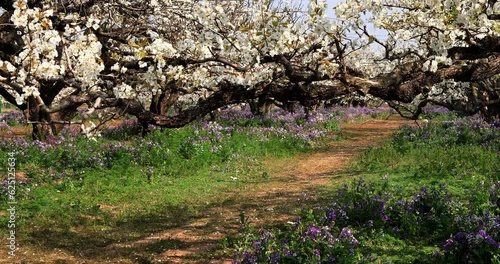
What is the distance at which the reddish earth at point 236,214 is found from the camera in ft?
25.4

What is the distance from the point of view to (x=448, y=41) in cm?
634

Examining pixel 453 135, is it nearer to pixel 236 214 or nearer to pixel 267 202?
pixel 267 202

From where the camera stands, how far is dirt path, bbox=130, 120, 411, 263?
8.16 metres

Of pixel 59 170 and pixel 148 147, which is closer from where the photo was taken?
pixel 59 170

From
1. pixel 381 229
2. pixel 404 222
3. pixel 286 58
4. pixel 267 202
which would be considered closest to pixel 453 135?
pixel 267 202

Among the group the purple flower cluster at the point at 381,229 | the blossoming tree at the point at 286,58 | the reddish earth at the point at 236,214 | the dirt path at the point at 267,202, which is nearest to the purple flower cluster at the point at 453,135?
the dirt path at the point at 267,202

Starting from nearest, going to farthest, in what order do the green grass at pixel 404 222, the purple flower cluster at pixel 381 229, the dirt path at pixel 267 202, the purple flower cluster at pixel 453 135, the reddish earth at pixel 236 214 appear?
the purple flower cluster at pixel 381 229 → the green grass at pixel 404 222 → the reddish earth at pixel 236 214 → the dirt path at pixel 267 202 → the purple flower cluster at pixel 453 135

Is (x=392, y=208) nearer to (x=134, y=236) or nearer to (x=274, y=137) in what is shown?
(x=134, y=236)

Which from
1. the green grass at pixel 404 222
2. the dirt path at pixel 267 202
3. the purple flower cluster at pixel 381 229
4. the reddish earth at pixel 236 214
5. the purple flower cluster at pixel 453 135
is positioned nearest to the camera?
the purple flower cluster at pixel 381 229

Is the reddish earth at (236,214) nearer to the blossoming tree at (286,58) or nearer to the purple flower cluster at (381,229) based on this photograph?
the purple flower cluster at (381,229)

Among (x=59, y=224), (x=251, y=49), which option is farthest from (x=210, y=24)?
(x=59, y=224)

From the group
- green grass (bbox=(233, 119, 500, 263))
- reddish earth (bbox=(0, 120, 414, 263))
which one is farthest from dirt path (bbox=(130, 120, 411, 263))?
green grass (bbox=(233, 119, 500, 263))

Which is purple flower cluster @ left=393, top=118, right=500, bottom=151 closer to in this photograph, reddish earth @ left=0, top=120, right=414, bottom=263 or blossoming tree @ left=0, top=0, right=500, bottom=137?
reddish earth @ left=0, top=120, right=414, bottom=263

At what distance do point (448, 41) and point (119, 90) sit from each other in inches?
208
